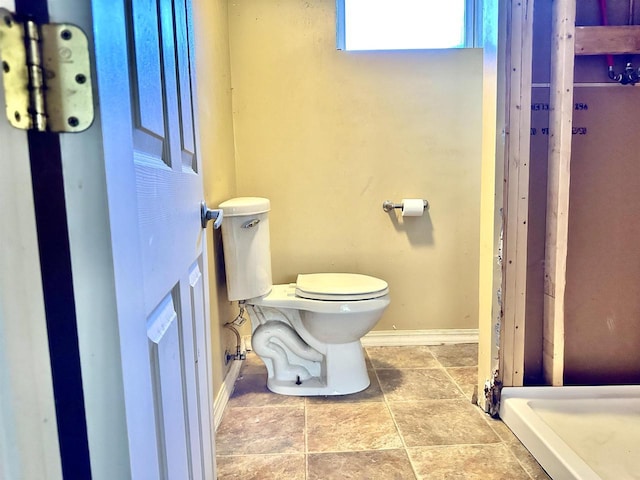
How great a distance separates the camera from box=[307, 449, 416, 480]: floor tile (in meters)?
1.45

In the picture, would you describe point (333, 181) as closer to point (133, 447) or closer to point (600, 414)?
point (600, 414)

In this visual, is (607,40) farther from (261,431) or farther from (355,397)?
(261,431)

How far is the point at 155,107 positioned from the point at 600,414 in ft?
6.03

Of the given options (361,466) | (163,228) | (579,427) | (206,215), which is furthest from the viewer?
(579,427)

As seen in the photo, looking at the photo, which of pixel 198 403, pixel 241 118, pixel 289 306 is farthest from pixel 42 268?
pixel 241 118

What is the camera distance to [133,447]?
1.65ft

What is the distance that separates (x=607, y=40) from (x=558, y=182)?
0.54m

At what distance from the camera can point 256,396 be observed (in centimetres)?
203

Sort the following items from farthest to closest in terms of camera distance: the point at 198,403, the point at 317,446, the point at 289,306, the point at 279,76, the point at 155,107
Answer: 1. the point at 279,76
2. the point at 289,306
3. the point at 317,446
4. the point at 198,403
5. the point at 155,107

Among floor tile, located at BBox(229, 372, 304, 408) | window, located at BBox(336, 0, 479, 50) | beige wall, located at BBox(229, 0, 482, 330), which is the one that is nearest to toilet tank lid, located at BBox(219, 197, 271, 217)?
beige wall, located at BBox(229, 0, 482, 330)

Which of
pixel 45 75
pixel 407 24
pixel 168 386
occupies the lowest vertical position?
pixel 168 386

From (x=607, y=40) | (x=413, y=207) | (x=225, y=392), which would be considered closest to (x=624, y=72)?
(x=607, y=40)

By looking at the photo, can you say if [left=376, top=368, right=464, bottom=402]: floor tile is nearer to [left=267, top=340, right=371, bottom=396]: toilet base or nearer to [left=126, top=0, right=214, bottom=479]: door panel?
[left=267, top=340, right=371, bottom=396]: toilet base

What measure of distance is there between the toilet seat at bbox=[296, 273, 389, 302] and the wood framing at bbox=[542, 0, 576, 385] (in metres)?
0.67
